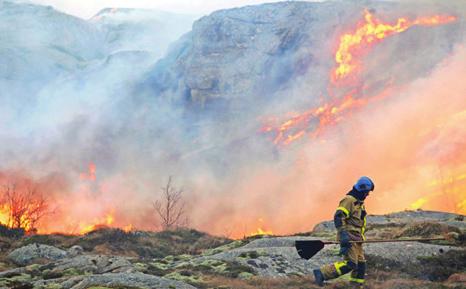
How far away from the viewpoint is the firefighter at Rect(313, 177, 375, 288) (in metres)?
13.4

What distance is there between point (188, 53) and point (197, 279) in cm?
7549

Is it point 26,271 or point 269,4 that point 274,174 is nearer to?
point 269,4

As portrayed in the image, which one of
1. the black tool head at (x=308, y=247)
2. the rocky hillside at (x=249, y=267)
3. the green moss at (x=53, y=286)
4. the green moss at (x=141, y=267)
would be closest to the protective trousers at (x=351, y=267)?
the black tool head at (x=308, y=247)

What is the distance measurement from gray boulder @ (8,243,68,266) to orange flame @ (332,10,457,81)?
54955 millimetres

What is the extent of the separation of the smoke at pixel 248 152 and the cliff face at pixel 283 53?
367mm

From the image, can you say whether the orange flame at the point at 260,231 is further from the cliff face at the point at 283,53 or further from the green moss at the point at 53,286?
the green moss at the point at 53,286

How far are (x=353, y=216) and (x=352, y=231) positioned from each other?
44 cm

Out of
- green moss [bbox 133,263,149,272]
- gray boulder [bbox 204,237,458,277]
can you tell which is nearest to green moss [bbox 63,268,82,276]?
green moss [bbox 133,263,149,272]

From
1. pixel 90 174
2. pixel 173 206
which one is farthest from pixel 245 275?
pixel 90 174

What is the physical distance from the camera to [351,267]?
44.1 feet

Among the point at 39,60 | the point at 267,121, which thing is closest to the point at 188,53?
the point at 267,121

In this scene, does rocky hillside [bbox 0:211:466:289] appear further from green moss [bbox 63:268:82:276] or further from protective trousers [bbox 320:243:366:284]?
protective trousers [bbox 320:243:366:284]

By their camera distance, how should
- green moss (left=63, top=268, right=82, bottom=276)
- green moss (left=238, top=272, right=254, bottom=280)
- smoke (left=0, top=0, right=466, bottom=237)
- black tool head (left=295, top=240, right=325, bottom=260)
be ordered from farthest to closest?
smoke (left=0, top=0, right=466, bottom=237) < green moss (left=63, top=268, right=82, bottom=276) < green moss (left=238, top=272, right=254, bottom=280) < black tool head (left=295, top=240, right=325, bottom=260)

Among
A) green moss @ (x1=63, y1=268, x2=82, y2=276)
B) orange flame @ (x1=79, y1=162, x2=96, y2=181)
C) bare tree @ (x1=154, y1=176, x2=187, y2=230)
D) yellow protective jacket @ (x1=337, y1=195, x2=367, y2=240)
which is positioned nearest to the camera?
yellow protective jacket @ (x1=337, y1=195, x2=367, y2=240)
